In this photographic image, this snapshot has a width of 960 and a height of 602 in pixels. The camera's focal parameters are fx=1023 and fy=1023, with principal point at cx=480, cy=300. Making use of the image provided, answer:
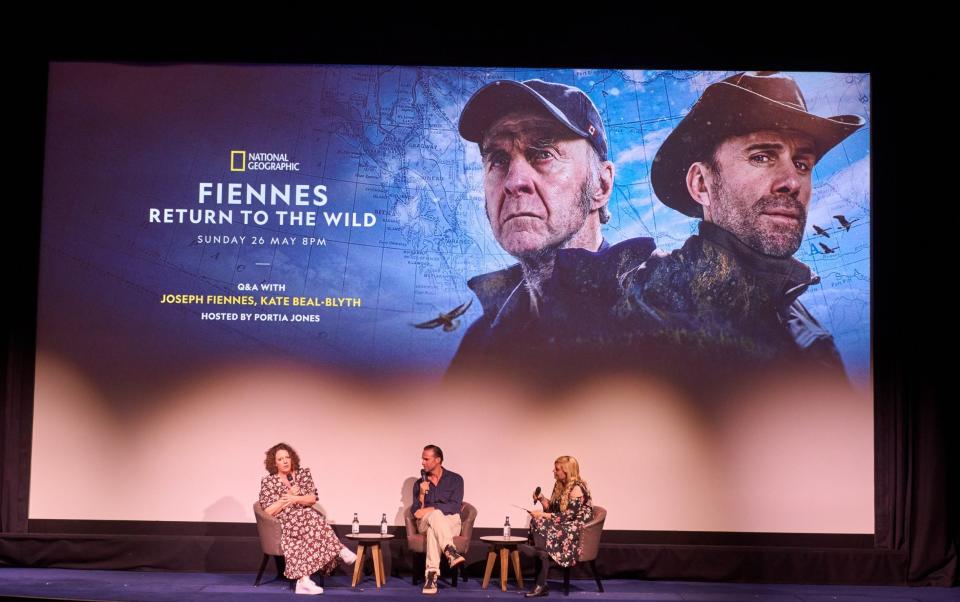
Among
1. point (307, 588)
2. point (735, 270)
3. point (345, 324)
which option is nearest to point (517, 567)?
point (307, 588)

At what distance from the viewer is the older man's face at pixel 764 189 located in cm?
721

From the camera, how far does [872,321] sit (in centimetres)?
724

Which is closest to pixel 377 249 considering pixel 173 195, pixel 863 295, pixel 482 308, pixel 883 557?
pixel 482 308

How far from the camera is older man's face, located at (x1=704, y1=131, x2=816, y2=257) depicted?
23.7ft

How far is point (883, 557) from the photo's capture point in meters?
7.07

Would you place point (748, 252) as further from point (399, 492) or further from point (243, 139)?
point (243, 139)

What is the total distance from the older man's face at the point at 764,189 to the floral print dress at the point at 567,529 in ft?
7.14

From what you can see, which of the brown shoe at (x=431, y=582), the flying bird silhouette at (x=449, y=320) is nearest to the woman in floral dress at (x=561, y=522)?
the brown shoe at (x=431, y=582)

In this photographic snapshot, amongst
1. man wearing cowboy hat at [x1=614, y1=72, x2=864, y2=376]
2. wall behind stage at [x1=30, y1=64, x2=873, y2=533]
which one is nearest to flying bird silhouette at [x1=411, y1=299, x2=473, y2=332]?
wall behind stage at [x1=30, y1=64, x2=873, y2=533]

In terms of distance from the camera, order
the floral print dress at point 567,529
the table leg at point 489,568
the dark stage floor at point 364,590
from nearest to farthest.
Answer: the dark stage floor at point 364,590 → the floral print dress at point 567,529 → the table leg at point 489,568

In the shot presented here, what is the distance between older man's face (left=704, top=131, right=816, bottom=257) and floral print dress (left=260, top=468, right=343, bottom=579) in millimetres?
3373

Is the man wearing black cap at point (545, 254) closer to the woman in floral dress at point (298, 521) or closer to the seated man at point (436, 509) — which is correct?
the seated man at point (436, 509)

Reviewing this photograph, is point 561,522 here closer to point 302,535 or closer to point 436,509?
point 436,509

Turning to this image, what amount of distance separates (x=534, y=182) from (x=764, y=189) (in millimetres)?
1628
